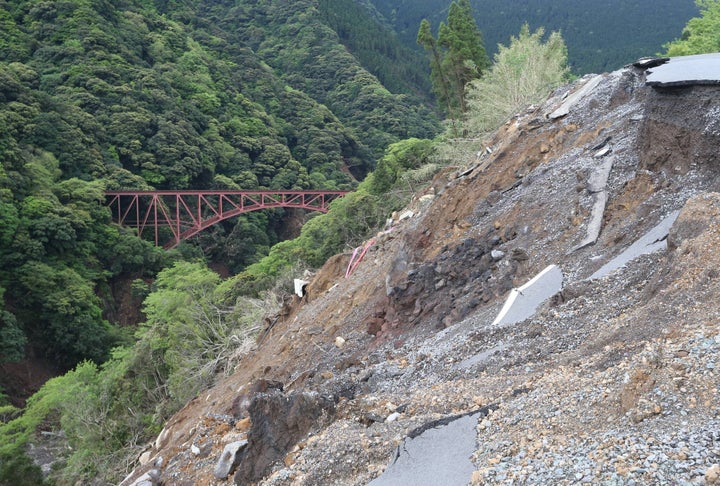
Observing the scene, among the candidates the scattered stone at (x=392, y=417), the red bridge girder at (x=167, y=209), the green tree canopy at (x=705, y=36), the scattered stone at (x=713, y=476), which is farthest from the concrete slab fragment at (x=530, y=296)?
the red bridge girder at (x=167, y=209)

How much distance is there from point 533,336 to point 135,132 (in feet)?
141

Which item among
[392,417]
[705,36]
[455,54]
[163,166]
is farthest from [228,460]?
[163,166]

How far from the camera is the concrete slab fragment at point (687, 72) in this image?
19.6ft

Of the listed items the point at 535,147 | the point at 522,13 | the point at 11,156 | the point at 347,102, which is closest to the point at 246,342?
the point at 535,147

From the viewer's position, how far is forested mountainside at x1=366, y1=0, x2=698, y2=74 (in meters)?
70.5

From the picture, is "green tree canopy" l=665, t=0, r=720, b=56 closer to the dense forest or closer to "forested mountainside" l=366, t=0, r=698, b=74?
the dense forest

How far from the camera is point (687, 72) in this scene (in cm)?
631

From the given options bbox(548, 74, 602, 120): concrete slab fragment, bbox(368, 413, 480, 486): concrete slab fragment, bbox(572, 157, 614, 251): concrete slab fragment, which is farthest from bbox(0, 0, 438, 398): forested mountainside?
bbox(368, 413, 480, 486): concrete slab fragment

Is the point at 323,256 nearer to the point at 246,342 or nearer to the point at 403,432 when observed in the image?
the point at 246,342

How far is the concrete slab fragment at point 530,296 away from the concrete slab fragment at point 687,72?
2346 millimetres

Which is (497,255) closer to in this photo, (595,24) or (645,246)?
(645,246)

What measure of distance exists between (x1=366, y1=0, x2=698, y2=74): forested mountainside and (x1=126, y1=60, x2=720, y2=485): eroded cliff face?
60.7 metres

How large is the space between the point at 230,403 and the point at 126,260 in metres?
28.3

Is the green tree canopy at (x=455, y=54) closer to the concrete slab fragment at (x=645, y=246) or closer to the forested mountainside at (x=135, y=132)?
the forested mountainside at (x=135, y=132)
